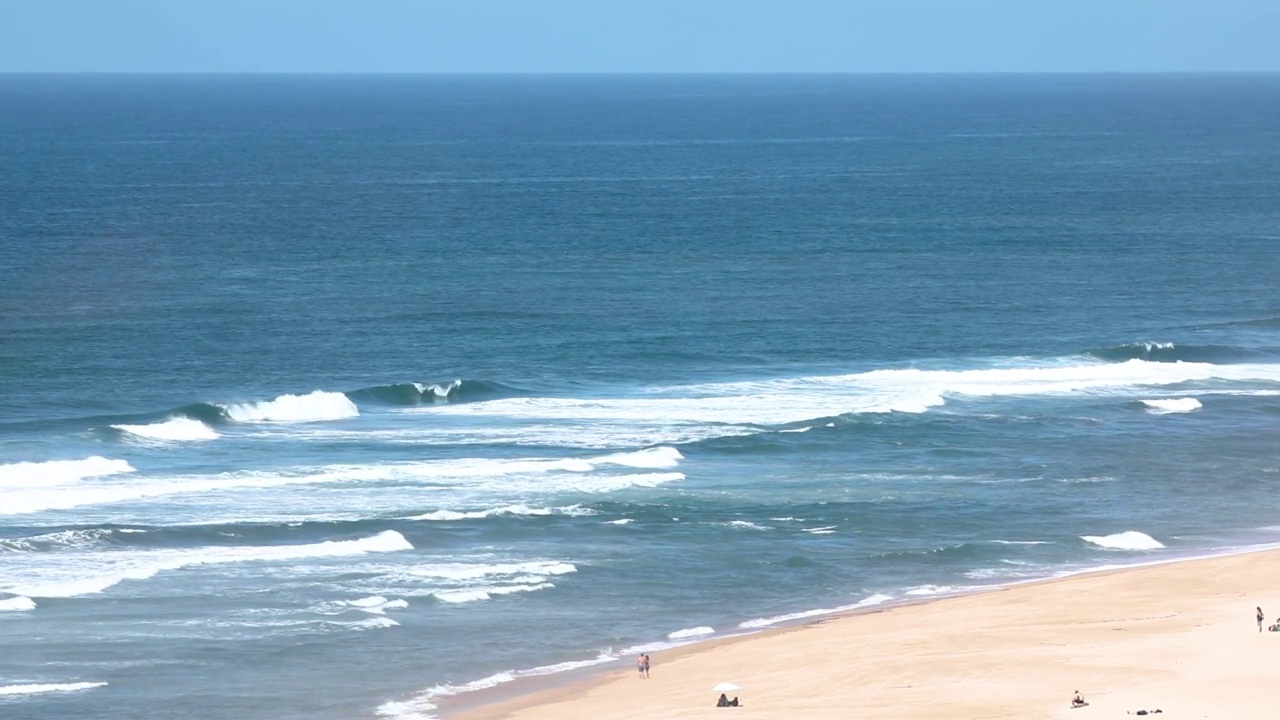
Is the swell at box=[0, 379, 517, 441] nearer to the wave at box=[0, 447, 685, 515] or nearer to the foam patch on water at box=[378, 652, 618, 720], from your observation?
the wave at box=[0, 447, 685, 515]

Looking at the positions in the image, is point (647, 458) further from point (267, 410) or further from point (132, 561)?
point (132, 561)

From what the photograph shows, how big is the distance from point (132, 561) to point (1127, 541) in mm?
29243

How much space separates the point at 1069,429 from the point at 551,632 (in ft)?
93.7

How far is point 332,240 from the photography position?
376ft

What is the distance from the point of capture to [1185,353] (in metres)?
79.9

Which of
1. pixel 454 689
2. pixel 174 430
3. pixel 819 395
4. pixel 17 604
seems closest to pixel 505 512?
pixel 454 689

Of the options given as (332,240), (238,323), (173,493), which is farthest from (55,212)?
(173,493)

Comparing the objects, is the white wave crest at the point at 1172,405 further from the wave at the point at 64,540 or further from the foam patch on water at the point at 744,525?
the wave at the point at 64,540

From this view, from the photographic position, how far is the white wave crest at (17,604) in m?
45.5

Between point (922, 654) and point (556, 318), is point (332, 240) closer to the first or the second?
point (556, 318)

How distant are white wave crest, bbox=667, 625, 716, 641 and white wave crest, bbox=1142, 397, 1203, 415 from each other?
30612mm

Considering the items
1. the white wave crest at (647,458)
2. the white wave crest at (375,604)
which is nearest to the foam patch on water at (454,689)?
the white wave crest at (375,604)

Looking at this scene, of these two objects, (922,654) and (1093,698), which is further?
(922,654)

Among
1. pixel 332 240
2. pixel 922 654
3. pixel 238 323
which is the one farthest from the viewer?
pixel 332 240
